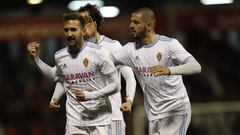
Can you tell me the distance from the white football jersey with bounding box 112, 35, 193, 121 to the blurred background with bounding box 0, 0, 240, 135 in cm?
491

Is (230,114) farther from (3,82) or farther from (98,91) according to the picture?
(98,91)

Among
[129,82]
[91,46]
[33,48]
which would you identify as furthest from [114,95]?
[33,48]

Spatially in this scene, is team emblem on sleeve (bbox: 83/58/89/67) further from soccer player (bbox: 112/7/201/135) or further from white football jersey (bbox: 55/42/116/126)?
soccer player (bbox: 112/7/201/135)

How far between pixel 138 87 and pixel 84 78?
545 cm

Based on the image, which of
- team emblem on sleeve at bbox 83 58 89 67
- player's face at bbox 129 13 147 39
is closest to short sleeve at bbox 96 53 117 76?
team emblem on sleeve at bbox 83 58 89 67

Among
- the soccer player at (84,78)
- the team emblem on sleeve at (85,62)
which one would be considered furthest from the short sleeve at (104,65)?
the team emblem on sleeve at (85,62)

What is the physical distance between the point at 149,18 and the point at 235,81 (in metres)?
6.73

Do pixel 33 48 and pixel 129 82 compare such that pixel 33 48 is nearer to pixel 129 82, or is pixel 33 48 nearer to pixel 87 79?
pixel 87 79

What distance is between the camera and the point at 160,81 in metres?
6.96

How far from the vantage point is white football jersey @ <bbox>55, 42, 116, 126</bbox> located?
22.8 feet

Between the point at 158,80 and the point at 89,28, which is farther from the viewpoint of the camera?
the point at 89,28

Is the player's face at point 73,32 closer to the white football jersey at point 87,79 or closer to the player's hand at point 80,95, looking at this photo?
the white football jersey at point 87,79

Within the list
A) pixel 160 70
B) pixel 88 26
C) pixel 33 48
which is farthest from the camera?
pixel 88 26

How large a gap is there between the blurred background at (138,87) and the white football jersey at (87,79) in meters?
4.91
